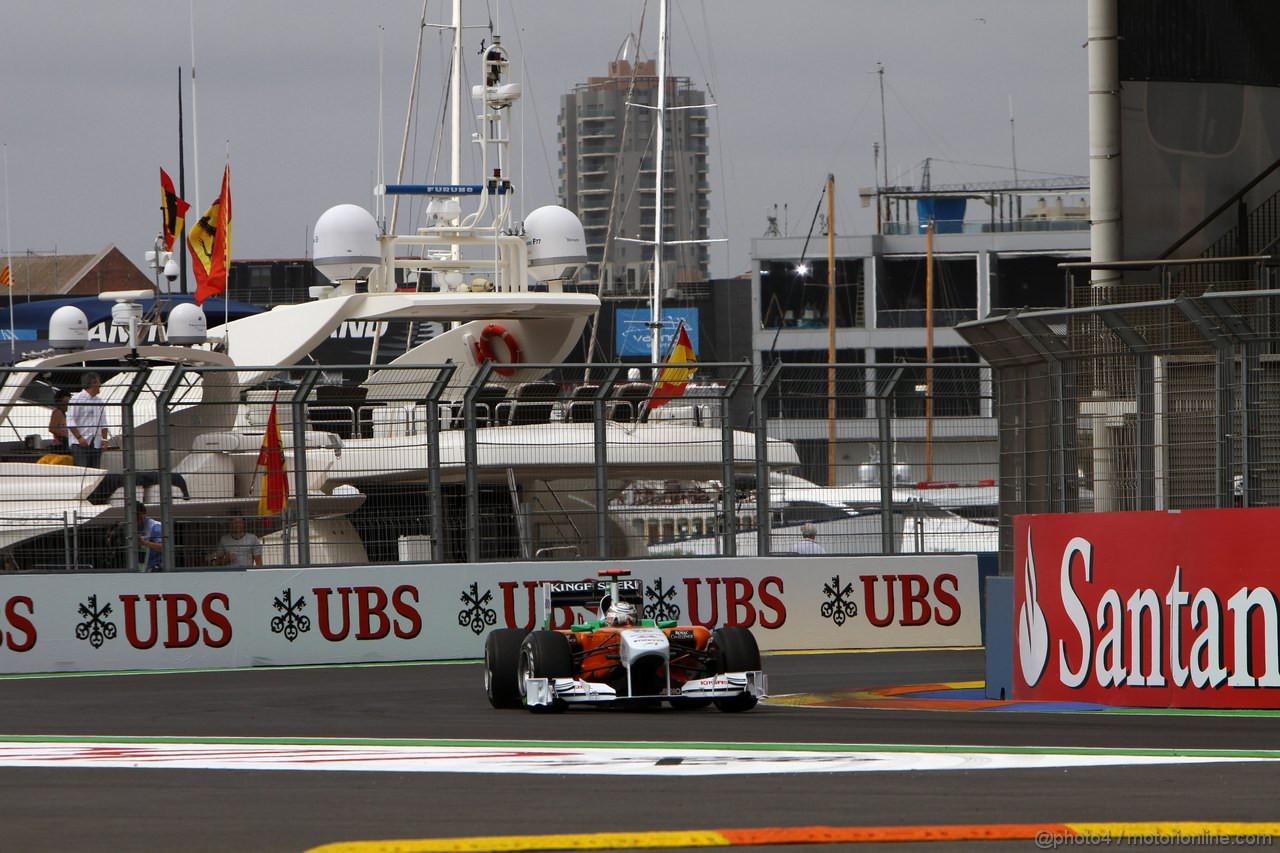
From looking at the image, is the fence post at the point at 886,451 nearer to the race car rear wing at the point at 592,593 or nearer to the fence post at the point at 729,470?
the fence post at the point at 729,470

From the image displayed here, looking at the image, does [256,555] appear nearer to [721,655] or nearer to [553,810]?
[721,655]

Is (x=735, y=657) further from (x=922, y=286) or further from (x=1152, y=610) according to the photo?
(x=922, y=286)

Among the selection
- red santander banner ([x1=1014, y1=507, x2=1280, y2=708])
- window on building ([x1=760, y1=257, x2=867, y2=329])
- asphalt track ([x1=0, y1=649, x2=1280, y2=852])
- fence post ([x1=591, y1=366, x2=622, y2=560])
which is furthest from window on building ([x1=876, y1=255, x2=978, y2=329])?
asphalt track ([x1=0, y1=649, x2=1280, y2=852])

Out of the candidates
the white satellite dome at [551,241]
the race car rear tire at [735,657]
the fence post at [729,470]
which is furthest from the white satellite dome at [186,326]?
the race car rear tire at [735,657]

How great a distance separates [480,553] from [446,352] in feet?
24.7

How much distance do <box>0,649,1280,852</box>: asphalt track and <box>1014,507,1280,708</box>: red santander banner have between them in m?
0.45

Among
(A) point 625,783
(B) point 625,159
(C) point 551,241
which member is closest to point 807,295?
(C) point 551,241

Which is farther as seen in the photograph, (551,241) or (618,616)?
(551,241)

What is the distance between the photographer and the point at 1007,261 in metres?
67.9

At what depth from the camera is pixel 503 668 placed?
433 inches

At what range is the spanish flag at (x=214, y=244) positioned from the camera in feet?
72.5

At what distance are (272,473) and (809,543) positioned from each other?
496 cm

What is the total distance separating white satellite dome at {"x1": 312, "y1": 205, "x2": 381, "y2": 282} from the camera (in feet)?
72.5

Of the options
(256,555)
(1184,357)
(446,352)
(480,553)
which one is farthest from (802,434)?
(446,352)
